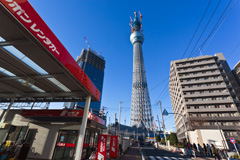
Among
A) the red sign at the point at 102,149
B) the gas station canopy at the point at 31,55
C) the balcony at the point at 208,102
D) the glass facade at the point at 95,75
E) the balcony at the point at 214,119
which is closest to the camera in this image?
the gas station canopy at the point at 31,55

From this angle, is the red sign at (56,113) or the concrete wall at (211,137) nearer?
the red sign at (56,113)

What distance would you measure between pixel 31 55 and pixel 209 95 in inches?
2021

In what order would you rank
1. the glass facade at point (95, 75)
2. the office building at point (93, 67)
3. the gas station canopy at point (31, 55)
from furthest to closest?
the office building at point (93, 67) < the glass facade at point (95, 75) < the gas station canopy at point (31, 55)

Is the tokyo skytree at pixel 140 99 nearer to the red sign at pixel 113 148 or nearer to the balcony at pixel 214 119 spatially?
the balcony at pixel 214 119

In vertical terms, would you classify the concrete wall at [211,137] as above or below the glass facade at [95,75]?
below

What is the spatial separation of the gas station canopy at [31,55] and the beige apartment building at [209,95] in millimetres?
42410

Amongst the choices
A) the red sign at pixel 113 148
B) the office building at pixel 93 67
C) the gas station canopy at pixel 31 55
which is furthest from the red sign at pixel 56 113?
the office building at pixel 93 67

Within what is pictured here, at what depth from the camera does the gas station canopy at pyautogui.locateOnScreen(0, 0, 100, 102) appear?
166 inches

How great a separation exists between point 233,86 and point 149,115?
57110 mm

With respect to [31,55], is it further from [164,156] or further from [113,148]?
[164,156]

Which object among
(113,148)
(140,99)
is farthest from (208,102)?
(140,99)

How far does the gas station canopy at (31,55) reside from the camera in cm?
422

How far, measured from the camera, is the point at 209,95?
4025 centimetres

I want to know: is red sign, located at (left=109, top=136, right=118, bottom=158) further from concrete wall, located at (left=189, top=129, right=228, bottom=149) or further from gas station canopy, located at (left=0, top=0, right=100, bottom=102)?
concrete wall, located at (left=189, top=129, right=228, bottom=149)
